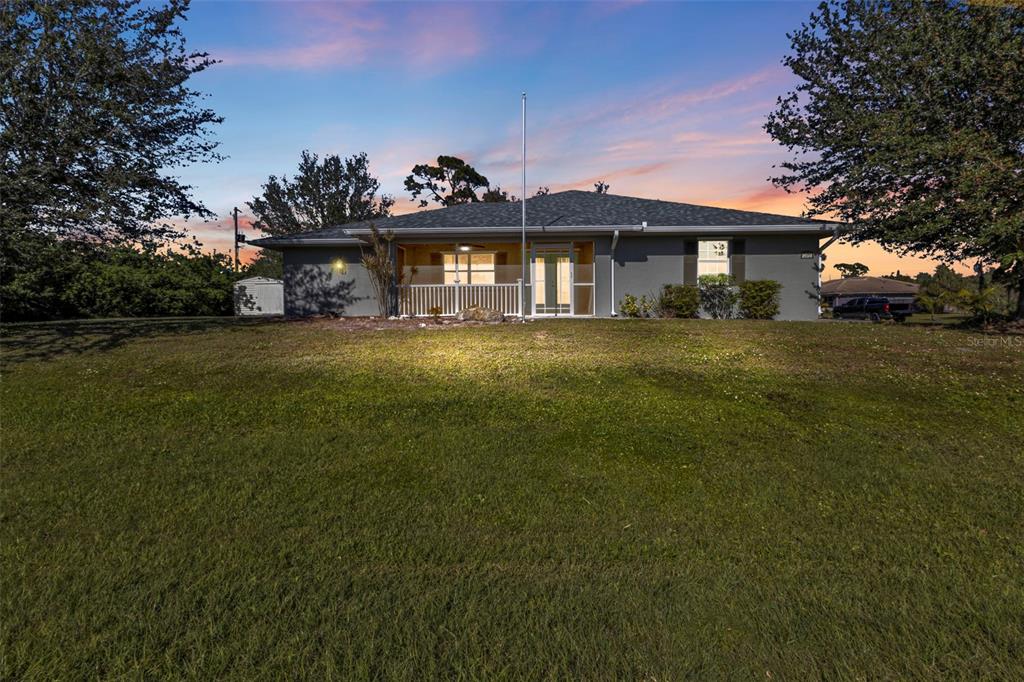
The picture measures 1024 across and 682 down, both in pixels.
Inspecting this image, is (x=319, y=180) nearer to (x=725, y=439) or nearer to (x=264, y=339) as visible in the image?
(x=264, y=339)

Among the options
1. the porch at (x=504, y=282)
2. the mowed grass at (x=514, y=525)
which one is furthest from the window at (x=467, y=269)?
the mowed grass at (x=514, y=525)

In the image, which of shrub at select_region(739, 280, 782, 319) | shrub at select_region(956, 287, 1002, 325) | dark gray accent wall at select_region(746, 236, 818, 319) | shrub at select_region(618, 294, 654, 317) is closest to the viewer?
shrub at select_region(956, 287, 1002, 325)

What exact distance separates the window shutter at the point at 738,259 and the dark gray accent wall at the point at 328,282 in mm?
11550

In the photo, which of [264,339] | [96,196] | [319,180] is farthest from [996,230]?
[319,180]

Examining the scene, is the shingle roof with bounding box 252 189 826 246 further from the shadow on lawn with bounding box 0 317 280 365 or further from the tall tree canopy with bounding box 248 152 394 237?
the tall tree canopy with bounding box 248 152 394 237

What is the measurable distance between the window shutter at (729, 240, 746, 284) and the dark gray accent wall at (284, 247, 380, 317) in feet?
37.9

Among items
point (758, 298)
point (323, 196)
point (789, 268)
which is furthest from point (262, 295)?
point (789, 268)

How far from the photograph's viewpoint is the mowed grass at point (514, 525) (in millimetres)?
2586

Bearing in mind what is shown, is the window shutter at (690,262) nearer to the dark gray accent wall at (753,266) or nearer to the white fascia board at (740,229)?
the dark gray accent wall at (753,266)

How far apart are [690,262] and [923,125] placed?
23.3ft

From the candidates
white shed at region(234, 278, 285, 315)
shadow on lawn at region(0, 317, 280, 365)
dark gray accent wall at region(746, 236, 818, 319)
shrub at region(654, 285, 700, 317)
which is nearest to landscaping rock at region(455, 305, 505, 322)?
shrub at region(654, 285, 700, 317)

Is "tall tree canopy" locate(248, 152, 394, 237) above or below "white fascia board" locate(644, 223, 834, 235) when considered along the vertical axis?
above

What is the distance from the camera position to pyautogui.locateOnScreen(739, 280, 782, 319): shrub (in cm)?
1647

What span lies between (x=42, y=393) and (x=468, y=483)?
277 inches
